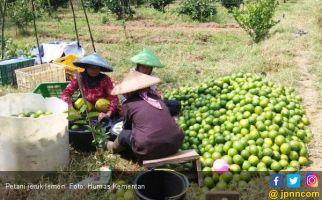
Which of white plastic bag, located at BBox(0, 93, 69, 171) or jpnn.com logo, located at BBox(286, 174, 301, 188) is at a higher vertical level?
white plastic bag, located at BBox(0, 93, 69, 171)

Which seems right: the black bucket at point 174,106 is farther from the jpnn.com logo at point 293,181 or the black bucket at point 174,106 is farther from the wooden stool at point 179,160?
the jpnn.com logo at point 293,181

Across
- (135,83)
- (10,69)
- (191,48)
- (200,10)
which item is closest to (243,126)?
(135,83)

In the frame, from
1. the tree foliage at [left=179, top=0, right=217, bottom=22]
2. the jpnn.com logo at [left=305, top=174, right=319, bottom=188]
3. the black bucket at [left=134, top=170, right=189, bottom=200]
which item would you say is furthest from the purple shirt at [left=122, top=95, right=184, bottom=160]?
the tree foliage at [left=179, top=0, right=217, bottom=22]

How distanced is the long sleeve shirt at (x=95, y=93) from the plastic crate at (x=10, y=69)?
278 cm

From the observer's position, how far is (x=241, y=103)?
5.12 metres

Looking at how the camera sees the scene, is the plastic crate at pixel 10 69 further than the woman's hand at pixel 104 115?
Yes

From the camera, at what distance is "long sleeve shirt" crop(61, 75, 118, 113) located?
5148 millimetres

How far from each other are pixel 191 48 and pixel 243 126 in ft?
19.6

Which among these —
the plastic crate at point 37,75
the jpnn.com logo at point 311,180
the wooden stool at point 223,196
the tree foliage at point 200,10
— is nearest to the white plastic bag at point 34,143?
the wooden stool at point 223,196

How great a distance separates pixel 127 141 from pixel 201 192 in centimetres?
102

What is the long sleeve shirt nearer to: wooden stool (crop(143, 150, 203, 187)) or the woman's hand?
the woman's hand

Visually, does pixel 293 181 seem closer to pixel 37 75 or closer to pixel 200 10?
pixel 37 75

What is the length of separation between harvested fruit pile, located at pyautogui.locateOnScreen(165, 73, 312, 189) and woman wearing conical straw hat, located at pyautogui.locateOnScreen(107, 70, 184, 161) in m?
0.53

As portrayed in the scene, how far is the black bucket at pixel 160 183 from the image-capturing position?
3328 millimetres
